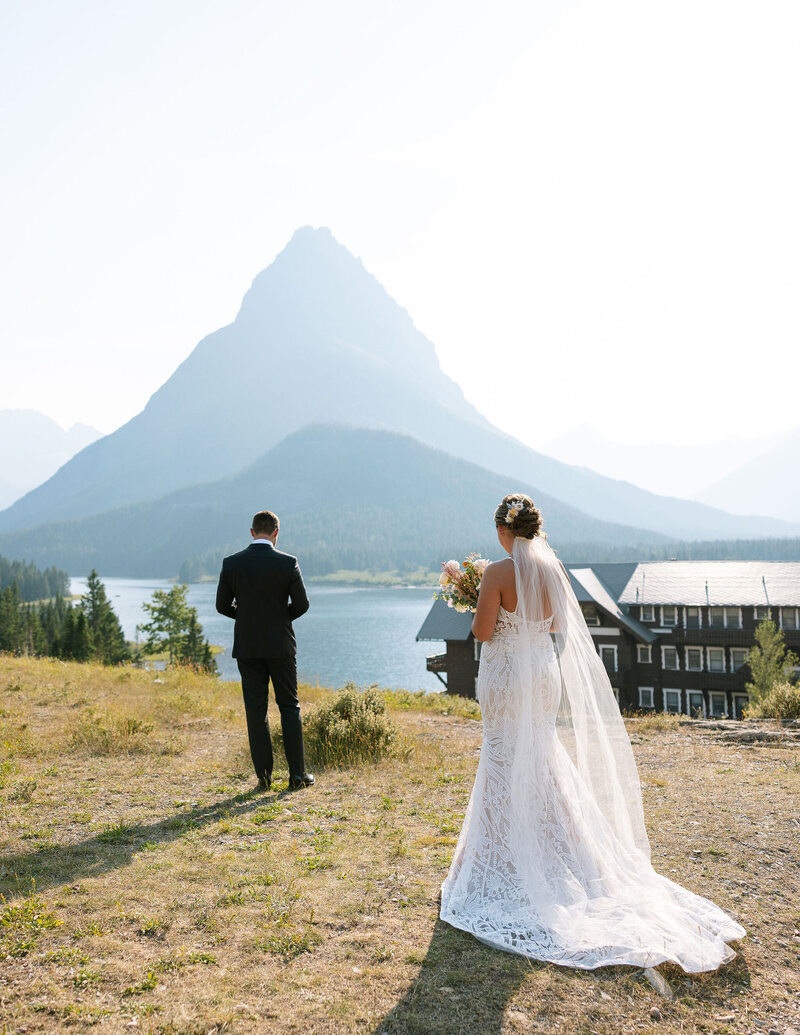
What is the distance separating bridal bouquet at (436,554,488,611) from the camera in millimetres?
5730

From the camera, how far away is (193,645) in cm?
5931

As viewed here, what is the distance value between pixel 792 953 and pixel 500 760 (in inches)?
82.0

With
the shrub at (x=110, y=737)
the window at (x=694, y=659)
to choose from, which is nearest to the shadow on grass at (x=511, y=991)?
the shrub at (x=110, y=737)

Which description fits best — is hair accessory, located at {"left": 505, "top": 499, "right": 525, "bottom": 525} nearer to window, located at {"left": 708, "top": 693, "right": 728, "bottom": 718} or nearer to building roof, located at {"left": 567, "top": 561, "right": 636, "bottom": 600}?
building roof, located at {"left": 567, "top": 561, "right": 636, "bottom": 600}

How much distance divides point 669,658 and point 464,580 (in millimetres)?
37760

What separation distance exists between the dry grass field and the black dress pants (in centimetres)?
37

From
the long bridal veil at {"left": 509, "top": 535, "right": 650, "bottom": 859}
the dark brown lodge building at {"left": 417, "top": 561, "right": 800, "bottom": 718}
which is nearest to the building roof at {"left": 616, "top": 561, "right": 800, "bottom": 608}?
the dark brown lodge building at {"left": 417, "top": 561, "right": 800, "bottom": 718}

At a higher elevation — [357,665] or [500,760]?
[500,760]

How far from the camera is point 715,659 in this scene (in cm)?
3888

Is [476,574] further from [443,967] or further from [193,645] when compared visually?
[193,645]

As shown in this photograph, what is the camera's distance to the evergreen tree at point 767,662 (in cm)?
3016

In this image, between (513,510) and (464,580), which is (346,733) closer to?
(464,580)

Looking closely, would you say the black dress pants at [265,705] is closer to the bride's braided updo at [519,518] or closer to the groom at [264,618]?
the groom at [264,618]

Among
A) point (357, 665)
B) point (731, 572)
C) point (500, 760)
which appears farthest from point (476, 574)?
point (357, 665)
